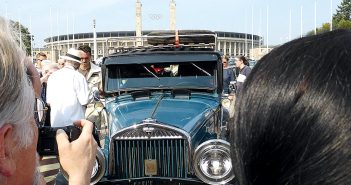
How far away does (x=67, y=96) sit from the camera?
6.36m

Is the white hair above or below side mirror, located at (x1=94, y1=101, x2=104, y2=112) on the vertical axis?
above

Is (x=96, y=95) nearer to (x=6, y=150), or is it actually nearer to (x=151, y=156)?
(x=151, y=156)

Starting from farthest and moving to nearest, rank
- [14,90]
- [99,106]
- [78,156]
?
[99,106] → [78,156] → [14,90]

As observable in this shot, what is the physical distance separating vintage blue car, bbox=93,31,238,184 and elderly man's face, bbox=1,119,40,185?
3.49 metres

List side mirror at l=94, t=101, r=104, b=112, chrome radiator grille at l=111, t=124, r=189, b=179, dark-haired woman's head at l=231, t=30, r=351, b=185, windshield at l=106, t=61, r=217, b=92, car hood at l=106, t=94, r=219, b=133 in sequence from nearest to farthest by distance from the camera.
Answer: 1. dark-haired woman's head at l=231, t=30, r=351, b=185
2. chrome radiator grille at l=111, t=124, r=189, b=179
3. car hood at l=106, t=94, r=219, b=133
4. side mirror at l=94, t=101, r=104, b=112
5. windshield at l=106, t=61, r=217, b=92

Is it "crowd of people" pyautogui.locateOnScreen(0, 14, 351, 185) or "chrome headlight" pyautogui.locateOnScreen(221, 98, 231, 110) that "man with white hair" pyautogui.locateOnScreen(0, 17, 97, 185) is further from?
"chrome headlight" pyautogui.locateOnScreen(221, 98, 231, 110)

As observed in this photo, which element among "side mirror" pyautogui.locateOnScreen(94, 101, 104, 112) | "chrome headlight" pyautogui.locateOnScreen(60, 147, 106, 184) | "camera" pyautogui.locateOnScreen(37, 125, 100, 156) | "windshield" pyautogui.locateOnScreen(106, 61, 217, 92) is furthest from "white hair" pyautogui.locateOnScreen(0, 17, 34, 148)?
"windshield" pyautogui.locateOnScreen(106, 61, 217, 92)

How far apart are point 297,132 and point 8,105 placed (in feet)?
2.49

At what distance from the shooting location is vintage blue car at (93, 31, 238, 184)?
4.97 m

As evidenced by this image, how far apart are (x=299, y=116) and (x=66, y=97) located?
573cm

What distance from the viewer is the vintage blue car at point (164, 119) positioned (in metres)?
4.97

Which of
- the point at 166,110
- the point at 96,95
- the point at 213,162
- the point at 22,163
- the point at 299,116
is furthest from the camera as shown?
the point at 96,95

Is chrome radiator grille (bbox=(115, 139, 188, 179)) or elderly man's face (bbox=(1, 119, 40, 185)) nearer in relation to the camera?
elderly man's face (bbox=(1, 119, 40, 185))

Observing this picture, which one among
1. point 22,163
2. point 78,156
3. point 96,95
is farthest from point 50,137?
point 96,95
